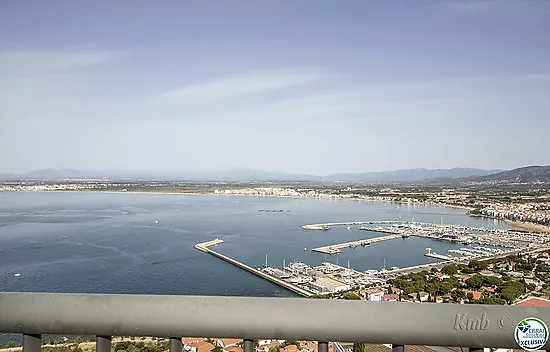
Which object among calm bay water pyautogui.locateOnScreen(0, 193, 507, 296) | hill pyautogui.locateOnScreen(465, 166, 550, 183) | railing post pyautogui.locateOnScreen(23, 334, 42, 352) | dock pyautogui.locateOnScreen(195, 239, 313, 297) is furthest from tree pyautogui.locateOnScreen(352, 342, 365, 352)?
hill pyautogui.locateOnScreen(465, 166, 550, 183)

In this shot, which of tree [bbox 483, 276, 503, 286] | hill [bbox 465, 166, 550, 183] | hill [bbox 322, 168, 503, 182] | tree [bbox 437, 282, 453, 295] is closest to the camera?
tree [bbox 437, 282, 453, 295]

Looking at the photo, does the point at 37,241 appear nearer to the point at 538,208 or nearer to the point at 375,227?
the point at 375,227

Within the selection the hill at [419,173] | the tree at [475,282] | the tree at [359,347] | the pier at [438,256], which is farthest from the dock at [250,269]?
the hill at [419,173]

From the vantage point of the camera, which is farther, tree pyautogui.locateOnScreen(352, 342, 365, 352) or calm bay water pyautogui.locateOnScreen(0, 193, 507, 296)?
calm bay water pyautogui.locateOnScreen(0, 193, 507, 296)

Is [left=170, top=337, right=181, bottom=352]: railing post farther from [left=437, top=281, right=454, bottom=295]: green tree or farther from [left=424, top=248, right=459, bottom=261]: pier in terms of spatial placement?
[left=424, top=248, right=459, bottom=261]: pier

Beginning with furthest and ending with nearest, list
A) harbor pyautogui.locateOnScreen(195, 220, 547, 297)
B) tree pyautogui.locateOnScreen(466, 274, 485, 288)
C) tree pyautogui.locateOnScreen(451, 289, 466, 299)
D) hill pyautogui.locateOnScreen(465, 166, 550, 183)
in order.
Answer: hill pyautogui.locateOnScreen(465, 166, 550, 183)
harbor pyautogui.locateOnScreen(195, 220, 547, 297)
tree pyautogui.locateOnScreen(466, 274, 485, 288)
tree pyautogui.locateOnScreen(451, 289, 466, 299)

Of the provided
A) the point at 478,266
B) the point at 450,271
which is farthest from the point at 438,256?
the point at 450,271

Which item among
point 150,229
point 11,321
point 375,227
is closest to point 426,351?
point 11,321

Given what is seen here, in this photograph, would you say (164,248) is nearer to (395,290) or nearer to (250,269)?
(250,269)
